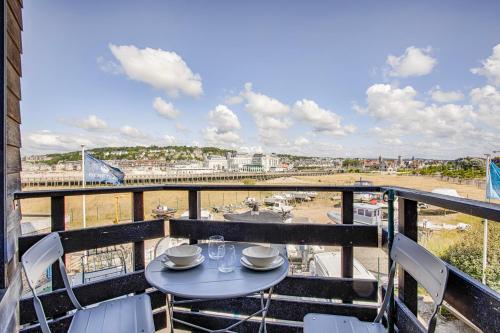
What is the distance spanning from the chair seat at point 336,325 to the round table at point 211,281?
28 centimetres

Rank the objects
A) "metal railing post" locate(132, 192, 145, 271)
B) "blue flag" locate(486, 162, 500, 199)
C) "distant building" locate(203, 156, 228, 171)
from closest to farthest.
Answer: "metal railing post" locate(132, 192, 145, 271) → "blue flag" locate(486, 162, 500, 199) → "distant building" locate(203, 156, 228, 171)

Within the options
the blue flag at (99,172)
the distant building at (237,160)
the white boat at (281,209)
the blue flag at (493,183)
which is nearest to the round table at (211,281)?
the blue flag at (493,183)

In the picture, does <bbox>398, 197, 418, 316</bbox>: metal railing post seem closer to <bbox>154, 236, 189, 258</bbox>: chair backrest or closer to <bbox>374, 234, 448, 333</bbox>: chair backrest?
<bbox>374, 234, 448, 333</bbox>: chair backrest

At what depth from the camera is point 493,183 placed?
530 cm

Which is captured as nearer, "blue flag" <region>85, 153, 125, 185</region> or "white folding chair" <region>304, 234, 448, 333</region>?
"white folding chair" <region>304, 234, 448, 333</region>

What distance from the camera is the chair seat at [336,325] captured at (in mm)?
1262

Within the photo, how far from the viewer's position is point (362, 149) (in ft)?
75.5

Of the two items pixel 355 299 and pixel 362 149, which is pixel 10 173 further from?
pixel 362 149

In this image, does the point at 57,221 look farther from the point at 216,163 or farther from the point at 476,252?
the point at 216,163

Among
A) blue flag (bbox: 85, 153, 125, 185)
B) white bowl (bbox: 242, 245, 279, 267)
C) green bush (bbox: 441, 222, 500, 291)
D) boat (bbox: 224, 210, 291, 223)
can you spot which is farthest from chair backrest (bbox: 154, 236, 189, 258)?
blue flag (bbox: 85, 153, 125, 185)

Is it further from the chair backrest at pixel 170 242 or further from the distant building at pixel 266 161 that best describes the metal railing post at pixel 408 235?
the distant building at pixel 266 161

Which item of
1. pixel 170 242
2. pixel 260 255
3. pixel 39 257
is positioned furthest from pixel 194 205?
pixel 170 242

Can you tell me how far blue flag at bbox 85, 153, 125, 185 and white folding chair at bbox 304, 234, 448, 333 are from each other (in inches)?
301

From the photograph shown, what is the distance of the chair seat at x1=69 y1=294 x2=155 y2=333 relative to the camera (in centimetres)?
130
